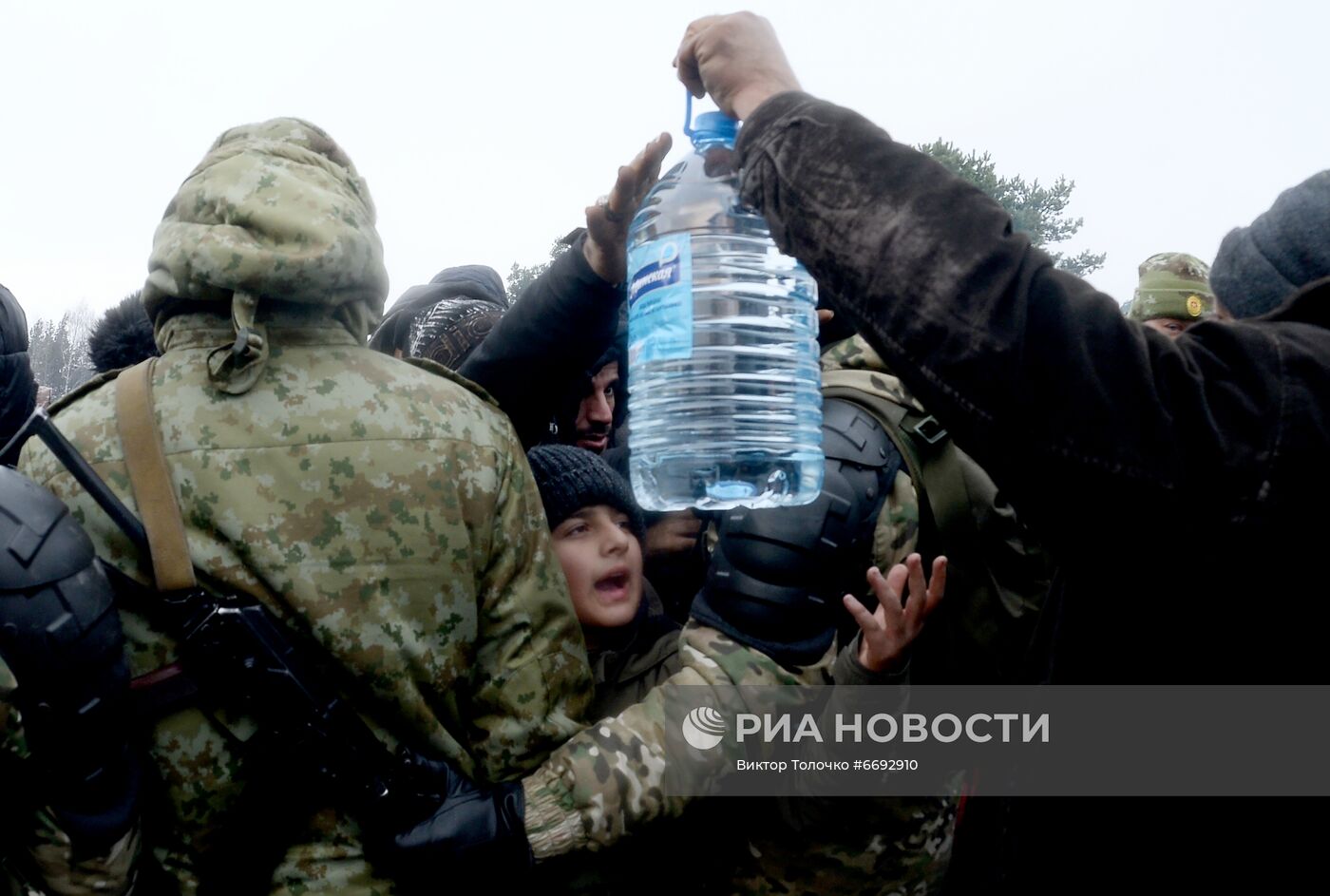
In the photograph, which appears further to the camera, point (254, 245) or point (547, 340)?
point (547, 340)

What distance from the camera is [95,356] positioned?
353 centimetres

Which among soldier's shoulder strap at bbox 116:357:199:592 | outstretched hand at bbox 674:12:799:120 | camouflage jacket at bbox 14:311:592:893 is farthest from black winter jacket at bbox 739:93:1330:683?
soldier's shoulder strap at bbox 116:357:199:592

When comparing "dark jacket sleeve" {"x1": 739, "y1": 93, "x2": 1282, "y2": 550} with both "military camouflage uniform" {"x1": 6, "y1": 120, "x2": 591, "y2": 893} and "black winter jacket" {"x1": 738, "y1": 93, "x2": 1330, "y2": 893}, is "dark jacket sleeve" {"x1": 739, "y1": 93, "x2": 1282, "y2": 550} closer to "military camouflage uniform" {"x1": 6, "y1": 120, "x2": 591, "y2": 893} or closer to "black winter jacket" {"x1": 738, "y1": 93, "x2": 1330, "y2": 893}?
"black winter jacket" {"x1": 738, "y1": 93, "x2": 1330, "y2": 893}

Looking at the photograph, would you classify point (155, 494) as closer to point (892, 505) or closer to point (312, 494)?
point (312, 494)

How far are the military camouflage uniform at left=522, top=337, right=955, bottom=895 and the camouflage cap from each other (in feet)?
13.1

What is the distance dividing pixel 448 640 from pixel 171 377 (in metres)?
0.79

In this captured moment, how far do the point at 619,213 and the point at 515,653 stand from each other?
1.15 m

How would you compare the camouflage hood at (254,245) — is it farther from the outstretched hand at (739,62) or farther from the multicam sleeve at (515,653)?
the outstretched hand at (739,62)

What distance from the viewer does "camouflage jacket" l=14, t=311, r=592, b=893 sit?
5.99 ft

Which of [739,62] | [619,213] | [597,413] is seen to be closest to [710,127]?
[739,62]

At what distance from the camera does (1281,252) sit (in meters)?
1.51

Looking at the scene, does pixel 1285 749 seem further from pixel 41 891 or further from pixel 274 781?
pixel 41 891

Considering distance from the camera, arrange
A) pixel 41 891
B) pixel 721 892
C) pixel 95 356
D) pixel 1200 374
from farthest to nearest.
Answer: pixel 95 356 → pixel 721 892 → pixel 41 891 → pixel 1200 374

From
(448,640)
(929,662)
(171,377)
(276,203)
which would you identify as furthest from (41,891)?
(929,662)
